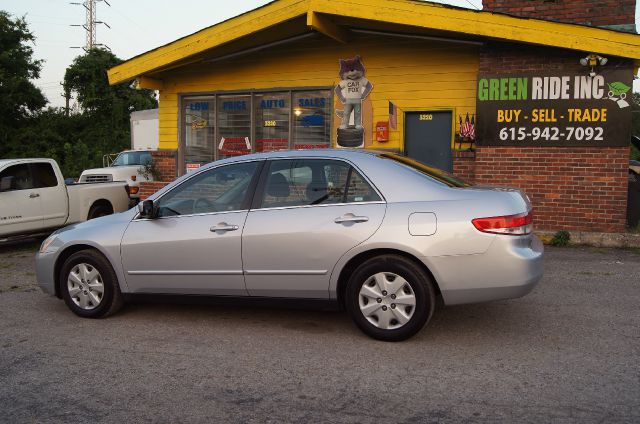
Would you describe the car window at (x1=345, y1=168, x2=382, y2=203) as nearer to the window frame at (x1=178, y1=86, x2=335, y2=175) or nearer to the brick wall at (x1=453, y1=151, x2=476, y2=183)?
the brick wall at (x1=453, y1=151, x2=476, y2=183)

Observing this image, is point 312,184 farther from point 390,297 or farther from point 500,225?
point 500,225

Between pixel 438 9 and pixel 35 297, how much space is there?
23.9 ft

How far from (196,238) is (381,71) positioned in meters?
7.04

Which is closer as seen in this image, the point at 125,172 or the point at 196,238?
the point at 196,238

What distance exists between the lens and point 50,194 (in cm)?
1084

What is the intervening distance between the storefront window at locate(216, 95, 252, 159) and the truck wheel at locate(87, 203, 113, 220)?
2.55 m

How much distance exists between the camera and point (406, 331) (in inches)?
183

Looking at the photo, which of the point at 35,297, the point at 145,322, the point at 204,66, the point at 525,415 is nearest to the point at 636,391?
the point at 525,415

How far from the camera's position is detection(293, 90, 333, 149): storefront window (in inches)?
466

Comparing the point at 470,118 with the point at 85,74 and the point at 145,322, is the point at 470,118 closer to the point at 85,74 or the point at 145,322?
the point at 145,322

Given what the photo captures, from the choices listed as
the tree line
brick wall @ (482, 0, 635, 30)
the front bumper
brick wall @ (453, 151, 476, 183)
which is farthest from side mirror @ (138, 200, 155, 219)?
the tree line

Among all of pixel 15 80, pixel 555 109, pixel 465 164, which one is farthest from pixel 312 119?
pixel 15 80

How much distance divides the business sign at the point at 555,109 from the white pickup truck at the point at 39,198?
24.3ft

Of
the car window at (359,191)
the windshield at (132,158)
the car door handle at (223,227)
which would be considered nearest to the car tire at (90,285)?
the car door handle at (223,227)
